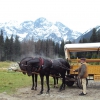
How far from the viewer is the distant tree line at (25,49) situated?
98.8 metres

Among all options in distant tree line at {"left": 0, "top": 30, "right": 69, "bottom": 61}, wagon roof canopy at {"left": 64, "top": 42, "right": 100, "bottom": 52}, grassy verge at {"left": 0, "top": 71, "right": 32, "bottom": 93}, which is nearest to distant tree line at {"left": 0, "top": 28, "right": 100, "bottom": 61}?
distant tree line at {"left": 0, "top": 30, "right": 69, "bottom": 61}

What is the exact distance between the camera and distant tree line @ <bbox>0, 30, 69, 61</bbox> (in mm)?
98750

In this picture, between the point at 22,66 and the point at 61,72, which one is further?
the point at 61,72

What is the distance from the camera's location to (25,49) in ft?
402

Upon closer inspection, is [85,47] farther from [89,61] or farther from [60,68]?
[60,68]

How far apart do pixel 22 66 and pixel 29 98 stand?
2.22 m

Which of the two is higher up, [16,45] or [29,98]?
[16,45]

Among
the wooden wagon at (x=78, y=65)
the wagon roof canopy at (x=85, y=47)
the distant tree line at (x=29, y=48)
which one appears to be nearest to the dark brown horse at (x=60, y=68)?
the wooden wagon at (x=78, y=65)

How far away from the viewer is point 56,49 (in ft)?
372

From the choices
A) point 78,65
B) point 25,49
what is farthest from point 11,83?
point 25,49

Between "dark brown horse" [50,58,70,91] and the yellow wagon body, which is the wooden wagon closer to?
the yellow wagon body

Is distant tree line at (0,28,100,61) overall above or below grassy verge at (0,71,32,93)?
above

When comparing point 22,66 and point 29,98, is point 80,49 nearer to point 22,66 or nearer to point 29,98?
point 22,66

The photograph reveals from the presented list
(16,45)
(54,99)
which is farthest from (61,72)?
(16,45)
